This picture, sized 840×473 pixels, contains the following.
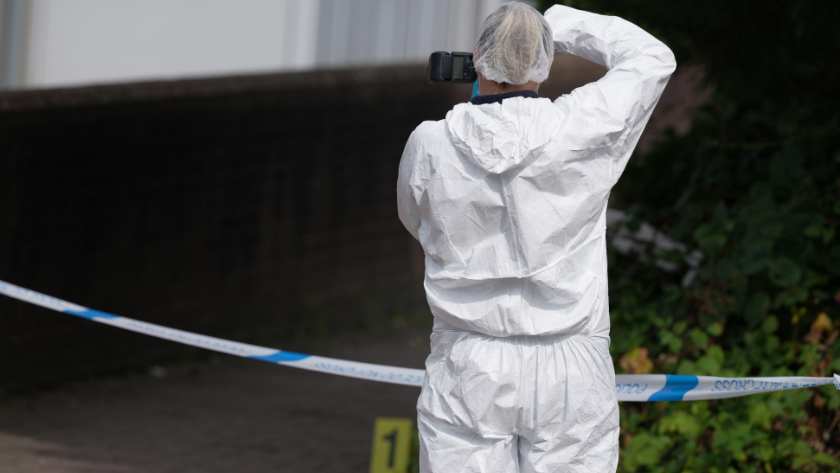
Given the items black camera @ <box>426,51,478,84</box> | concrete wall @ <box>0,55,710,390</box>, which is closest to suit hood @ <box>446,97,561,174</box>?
black camera @ <box>426,51,478,84</box>

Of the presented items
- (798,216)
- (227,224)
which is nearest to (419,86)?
(227,224)

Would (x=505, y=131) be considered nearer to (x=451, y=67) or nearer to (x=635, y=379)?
(x=451, y=67)

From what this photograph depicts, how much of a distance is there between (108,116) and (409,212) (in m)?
3.96

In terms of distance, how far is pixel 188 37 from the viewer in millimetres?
7809

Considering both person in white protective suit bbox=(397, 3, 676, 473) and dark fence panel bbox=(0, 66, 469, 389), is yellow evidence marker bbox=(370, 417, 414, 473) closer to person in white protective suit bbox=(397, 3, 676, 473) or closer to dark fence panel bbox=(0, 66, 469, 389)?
person in white protective suit bbox=(397, 3, 676, 473)

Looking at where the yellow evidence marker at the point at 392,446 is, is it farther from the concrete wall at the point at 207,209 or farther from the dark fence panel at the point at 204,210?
the dark fence panel at the point at 204,210

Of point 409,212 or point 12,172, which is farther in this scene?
point 12,172

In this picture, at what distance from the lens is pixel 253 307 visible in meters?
7.16

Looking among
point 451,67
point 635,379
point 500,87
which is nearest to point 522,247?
point 500,87

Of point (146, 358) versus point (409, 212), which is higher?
point (409, 212)

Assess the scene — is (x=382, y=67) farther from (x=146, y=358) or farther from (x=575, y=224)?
(x=575, y=224)

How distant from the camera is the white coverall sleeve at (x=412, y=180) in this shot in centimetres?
234

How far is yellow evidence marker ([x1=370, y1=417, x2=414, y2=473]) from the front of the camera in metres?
3.87

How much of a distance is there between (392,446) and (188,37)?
499 centimetres
